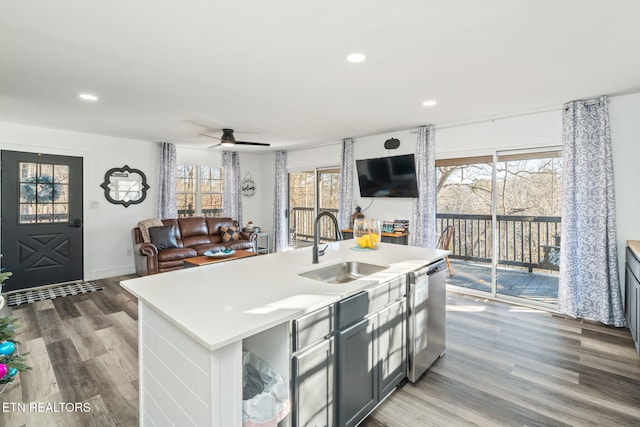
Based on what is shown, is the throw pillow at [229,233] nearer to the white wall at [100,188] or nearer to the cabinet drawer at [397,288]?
the white wall at [100,188]

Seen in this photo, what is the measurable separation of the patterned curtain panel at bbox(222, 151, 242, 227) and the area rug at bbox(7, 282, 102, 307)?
9.73 ft

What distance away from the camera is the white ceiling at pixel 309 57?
6.02 ft

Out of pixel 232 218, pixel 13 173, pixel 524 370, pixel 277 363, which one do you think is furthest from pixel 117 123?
pixel 524 370

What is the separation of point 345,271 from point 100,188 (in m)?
5.14

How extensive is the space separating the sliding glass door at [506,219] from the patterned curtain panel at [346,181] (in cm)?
157

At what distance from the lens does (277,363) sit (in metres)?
1.40

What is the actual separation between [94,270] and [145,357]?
486 centimetres

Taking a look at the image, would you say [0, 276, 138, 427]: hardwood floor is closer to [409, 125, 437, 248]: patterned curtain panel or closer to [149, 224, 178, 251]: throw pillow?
[149, 224, 178, 251]: throw pillow

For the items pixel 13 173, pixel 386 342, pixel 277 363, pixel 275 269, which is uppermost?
pixel 13 173

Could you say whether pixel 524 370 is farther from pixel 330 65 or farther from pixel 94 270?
pixel 94 270

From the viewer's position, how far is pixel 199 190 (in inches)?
276

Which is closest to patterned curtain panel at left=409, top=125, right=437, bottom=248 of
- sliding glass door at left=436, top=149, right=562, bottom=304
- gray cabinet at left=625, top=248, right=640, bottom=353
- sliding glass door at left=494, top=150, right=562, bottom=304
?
sliding glass door at left=436, top=149, right=562, bottom=304

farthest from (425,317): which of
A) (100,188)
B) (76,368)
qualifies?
(100,188)

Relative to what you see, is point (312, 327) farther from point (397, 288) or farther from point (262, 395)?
point (397, 288)
